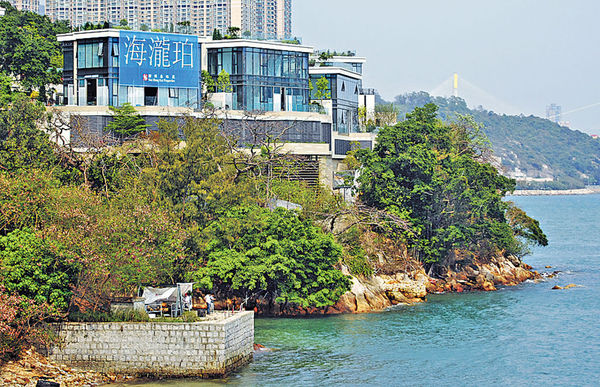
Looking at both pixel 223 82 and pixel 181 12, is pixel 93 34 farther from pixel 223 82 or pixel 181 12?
pixel 181 12

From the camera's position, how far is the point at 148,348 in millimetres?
34031

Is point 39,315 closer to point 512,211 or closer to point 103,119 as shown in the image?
point 103,119

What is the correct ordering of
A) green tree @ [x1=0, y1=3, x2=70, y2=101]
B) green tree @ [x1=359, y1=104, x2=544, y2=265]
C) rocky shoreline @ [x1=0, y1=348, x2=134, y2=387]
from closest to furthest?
rocky shoreline @ [x1=0, y1=348, x2=134, y2=387], green tree @ [x1=359, y1=104, x2=544, y2=265], green tree @ [x1=0, y1=3, x2=70, y2=101]

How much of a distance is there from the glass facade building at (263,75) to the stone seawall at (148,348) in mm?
37321

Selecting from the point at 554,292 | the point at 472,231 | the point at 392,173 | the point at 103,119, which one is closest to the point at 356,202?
the point at 392,173

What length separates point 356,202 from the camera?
2495 inches

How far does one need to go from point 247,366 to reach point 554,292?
3138cm

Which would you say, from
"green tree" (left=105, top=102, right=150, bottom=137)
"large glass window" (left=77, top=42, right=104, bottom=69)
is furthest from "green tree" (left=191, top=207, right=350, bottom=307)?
"large glass window" (left=77, top=42, right=104, bottom=69)

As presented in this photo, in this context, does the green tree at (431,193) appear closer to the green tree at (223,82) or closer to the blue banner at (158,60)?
the green tree at (223,82)

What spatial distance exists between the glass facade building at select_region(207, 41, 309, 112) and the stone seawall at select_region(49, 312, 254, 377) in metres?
37.3

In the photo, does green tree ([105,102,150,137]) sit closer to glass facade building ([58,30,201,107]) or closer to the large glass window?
glass facade building ([58,30,201,107])

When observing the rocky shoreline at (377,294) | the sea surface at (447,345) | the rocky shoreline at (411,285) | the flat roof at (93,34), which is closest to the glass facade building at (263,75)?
the flat roof at (93,34)

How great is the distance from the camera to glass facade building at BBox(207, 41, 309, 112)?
2781 inches

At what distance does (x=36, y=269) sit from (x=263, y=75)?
39.7 m
